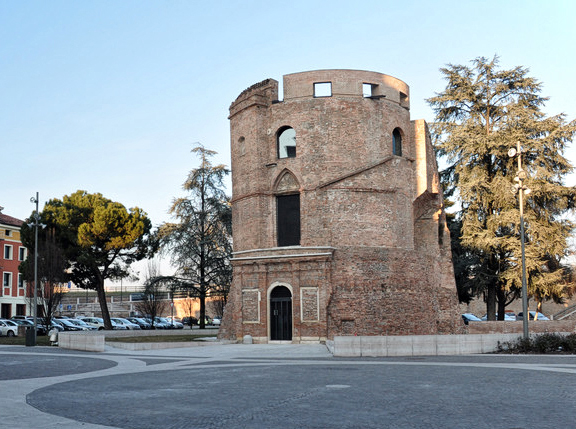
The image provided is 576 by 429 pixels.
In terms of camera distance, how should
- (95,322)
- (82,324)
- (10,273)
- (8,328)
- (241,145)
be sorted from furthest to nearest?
(10,273)
(95,322)
(82,324)
(8,328)
(241,145)

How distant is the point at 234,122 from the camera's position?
33.4 metres

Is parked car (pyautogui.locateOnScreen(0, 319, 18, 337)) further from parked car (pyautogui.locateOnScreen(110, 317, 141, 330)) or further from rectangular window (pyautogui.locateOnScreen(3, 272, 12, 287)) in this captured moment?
rectangular window (pyautogui.locateOnScreen(3, 272, 12, 287))

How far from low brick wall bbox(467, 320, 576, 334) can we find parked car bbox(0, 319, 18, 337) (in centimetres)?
3143

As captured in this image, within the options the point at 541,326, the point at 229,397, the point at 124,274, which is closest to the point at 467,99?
the point at 541,326

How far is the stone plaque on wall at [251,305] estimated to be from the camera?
100ft

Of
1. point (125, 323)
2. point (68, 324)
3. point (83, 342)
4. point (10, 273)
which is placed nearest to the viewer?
point (83, 342)

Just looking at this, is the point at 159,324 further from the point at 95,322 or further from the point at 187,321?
the point at 187,321

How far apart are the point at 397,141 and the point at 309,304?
1029cm

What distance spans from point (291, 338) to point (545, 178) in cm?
2000

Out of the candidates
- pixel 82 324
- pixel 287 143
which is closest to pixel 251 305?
pixel 287 143

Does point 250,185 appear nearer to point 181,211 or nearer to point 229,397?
point 181,211

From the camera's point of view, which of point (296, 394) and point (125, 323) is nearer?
point (296, 394)

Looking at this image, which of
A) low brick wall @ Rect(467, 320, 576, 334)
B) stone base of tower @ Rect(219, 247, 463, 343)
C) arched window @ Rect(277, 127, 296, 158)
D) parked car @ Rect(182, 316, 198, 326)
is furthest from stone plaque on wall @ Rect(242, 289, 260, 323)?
parked car @ Rect(182, 316, 198, 326)

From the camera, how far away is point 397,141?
3259 cm
